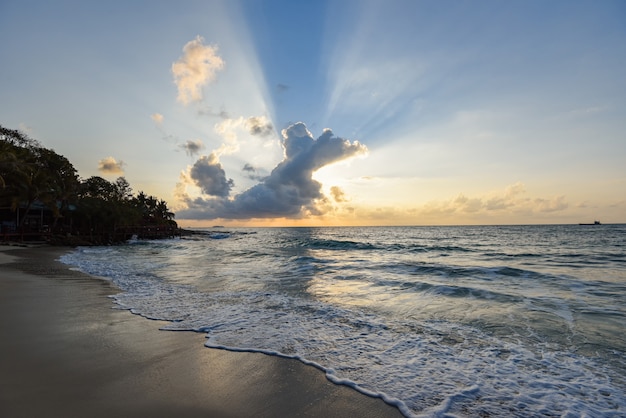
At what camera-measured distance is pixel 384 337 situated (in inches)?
250

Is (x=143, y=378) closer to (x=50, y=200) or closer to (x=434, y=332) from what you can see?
(x=434, y=332)

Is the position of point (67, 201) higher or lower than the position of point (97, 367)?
higher

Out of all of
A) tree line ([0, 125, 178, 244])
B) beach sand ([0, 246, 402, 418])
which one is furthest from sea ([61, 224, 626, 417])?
tree line ([0, 125, 178, 244])

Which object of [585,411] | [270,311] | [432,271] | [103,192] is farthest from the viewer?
[103,192]

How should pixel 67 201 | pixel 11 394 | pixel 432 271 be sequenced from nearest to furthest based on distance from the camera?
1. pixel 11 394
2. pixel 432 271
3. pixel 67 201

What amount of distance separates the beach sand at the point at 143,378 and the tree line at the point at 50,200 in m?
30.8

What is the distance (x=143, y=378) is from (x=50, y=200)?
41308 mm

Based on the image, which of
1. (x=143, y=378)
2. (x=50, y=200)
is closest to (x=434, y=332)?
(x=143, y=378)

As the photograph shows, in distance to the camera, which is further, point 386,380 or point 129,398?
point 386,380

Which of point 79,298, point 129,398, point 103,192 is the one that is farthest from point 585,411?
point 103,192

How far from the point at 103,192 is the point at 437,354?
70.0m

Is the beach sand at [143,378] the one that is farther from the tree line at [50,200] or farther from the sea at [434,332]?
the tree line at [50,200]

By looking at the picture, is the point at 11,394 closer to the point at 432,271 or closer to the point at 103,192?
the point at 432,271

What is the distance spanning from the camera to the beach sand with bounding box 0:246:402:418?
11.3 feet
